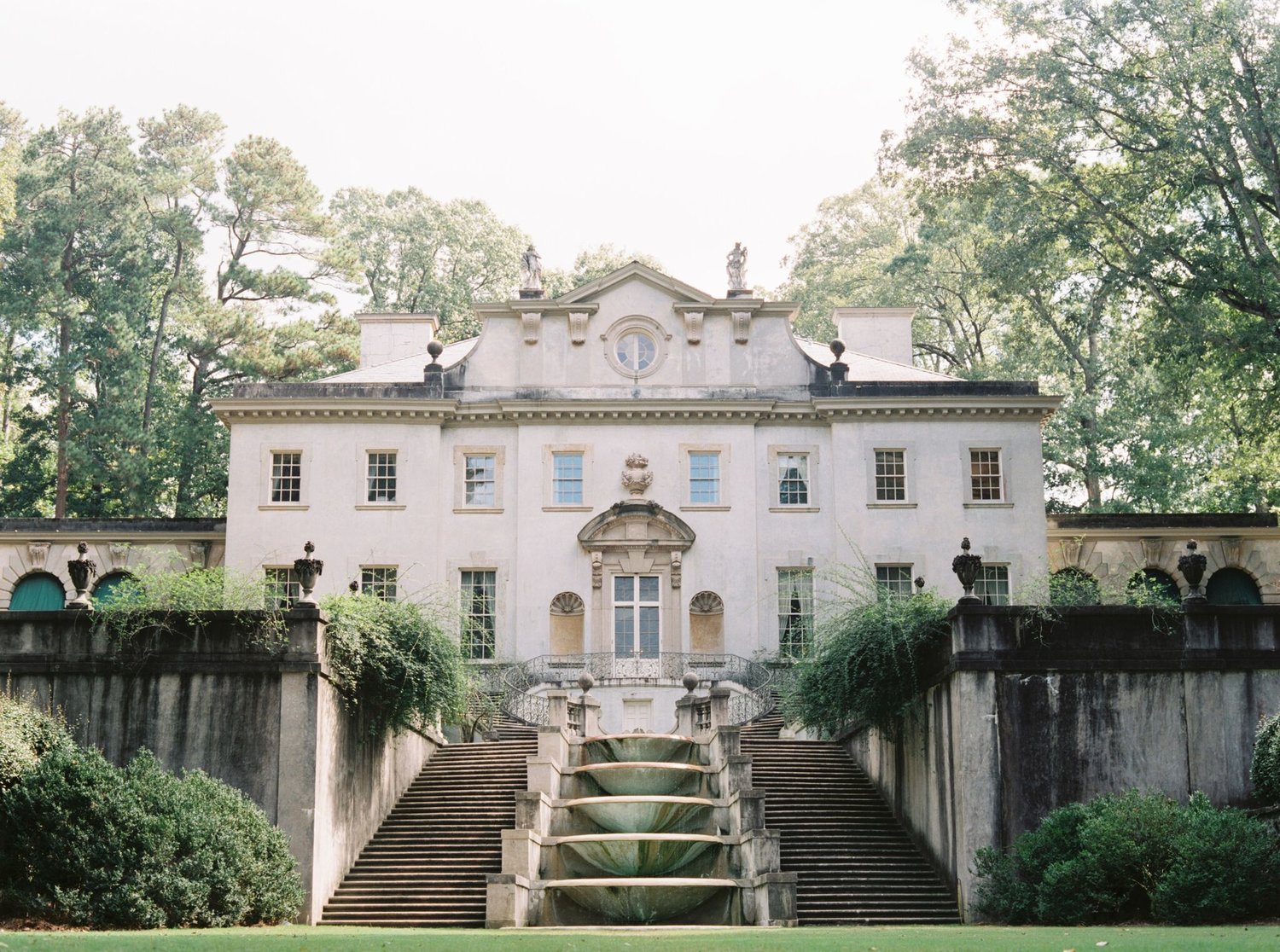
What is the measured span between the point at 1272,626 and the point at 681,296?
62.5ft

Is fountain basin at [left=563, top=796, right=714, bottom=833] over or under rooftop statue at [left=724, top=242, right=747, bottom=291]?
under

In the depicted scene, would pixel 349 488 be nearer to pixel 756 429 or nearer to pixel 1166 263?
pixel 756 429

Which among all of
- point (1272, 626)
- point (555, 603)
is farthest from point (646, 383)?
point (1272, 626)

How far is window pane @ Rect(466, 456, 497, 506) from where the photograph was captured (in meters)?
37.9

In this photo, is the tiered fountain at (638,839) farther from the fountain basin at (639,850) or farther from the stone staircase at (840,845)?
the stone staircase at (840,845)

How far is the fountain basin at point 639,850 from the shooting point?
74.7ft

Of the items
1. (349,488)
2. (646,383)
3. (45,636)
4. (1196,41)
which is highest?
(1196,41)

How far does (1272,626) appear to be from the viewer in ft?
73.3

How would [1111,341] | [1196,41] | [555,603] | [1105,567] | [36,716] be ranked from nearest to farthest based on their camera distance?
[36,716] → [1196,41] → [555,603] → [1105,567] → [1111,341]

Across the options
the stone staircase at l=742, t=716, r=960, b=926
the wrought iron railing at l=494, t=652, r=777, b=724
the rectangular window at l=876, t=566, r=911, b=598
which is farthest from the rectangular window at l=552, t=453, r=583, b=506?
the stone staircase at l=742, t=716, r=960, b=926

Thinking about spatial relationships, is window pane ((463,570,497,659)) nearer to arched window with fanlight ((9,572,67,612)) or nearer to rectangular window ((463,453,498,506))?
rectangular window ((463,453,498,506))

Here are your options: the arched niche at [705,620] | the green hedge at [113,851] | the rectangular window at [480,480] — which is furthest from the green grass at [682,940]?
the rectangular window at [480,480]

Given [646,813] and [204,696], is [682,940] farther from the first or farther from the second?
[204,696]

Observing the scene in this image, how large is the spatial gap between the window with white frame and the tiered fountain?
11603mm
